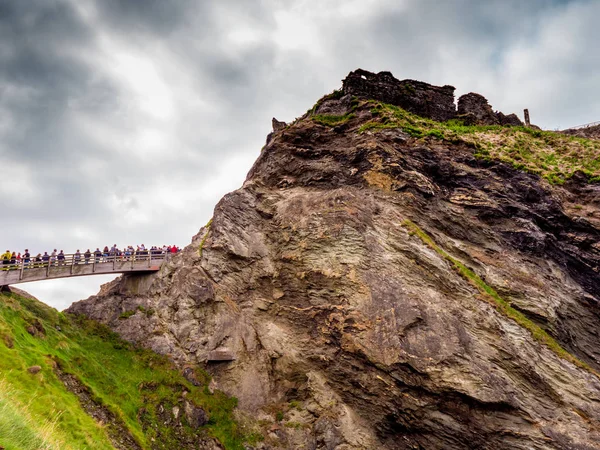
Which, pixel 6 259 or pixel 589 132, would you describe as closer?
pixel 6 259

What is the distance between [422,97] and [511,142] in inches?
353

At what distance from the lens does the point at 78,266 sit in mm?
28000

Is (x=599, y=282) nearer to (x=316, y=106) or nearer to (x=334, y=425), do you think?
(x=334, y=425)

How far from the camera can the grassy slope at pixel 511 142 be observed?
2723 centimetres

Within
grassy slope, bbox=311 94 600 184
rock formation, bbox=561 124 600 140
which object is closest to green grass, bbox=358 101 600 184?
grassy slope, bbox=311 94 600 184

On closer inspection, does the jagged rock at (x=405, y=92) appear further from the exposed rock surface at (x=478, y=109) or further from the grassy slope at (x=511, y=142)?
the grassy slope at (x=511, y=142)

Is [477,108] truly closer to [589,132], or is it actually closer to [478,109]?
[478,109]

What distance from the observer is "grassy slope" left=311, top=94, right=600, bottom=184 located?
89.4 feet

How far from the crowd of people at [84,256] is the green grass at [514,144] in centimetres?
1950

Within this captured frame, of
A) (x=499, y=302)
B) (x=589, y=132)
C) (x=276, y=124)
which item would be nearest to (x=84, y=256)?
(x=276, y=124)

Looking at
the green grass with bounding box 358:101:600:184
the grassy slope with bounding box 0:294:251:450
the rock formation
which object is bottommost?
the grassy slope with bounding box 0:294:251:450

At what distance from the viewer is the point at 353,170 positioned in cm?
2605

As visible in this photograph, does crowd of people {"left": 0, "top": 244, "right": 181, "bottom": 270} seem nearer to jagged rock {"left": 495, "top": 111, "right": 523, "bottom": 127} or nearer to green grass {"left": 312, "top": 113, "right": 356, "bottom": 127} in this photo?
green grass {"left": 312, "top": 113, "right": 356, "bottom": 127}

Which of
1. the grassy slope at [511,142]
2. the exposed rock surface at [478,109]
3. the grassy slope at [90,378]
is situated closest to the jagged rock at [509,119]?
the exposed rock surface at [478,109]
